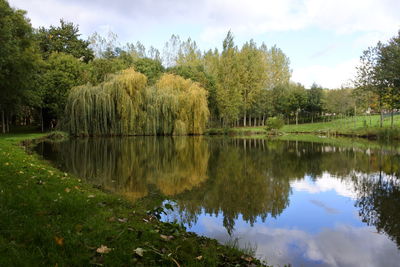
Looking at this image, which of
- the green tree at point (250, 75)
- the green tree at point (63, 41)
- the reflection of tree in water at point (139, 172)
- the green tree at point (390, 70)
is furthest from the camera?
the green tree at point (250, 75)

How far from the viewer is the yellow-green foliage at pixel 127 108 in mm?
27516

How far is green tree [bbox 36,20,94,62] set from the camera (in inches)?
1515

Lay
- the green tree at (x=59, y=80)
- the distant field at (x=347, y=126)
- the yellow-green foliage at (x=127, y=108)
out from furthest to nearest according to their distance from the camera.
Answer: the distant field at (x=347, y=126) → the green tree at (x=59, y=80) → the yellow-green foliage at (x=127, y=108)

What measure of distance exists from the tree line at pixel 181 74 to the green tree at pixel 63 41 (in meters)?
0.12

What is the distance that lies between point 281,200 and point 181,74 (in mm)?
36522

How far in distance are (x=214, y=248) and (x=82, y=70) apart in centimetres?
3340

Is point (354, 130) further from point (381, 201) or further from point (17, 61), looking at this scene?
point (17, 61)

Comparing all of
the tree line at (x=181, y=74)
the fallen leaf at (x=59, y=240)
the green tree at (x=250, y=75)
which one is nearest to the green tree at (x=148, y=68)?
the tree line at (x=181, y=74)

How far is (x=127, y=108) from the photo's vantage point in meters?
27.8

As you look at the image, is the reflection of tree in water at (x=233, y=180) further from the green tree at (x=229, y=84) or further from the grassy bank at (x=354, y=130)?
the green tree at (x=229, y=84)

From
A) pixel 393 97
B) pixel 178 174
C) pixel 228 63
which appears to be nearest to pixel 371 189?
pixel 178 174

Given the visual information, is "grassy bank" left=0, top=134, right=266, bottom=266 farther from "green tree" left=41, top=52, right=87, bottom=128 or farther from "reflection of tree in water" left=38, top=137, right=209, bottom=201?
"green tree" left=41, top=52, right=87, bottom=128

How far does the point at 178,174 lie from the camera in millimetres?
10500

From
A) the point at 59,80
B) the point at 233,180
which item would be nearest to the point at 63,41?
the point at 59,80
